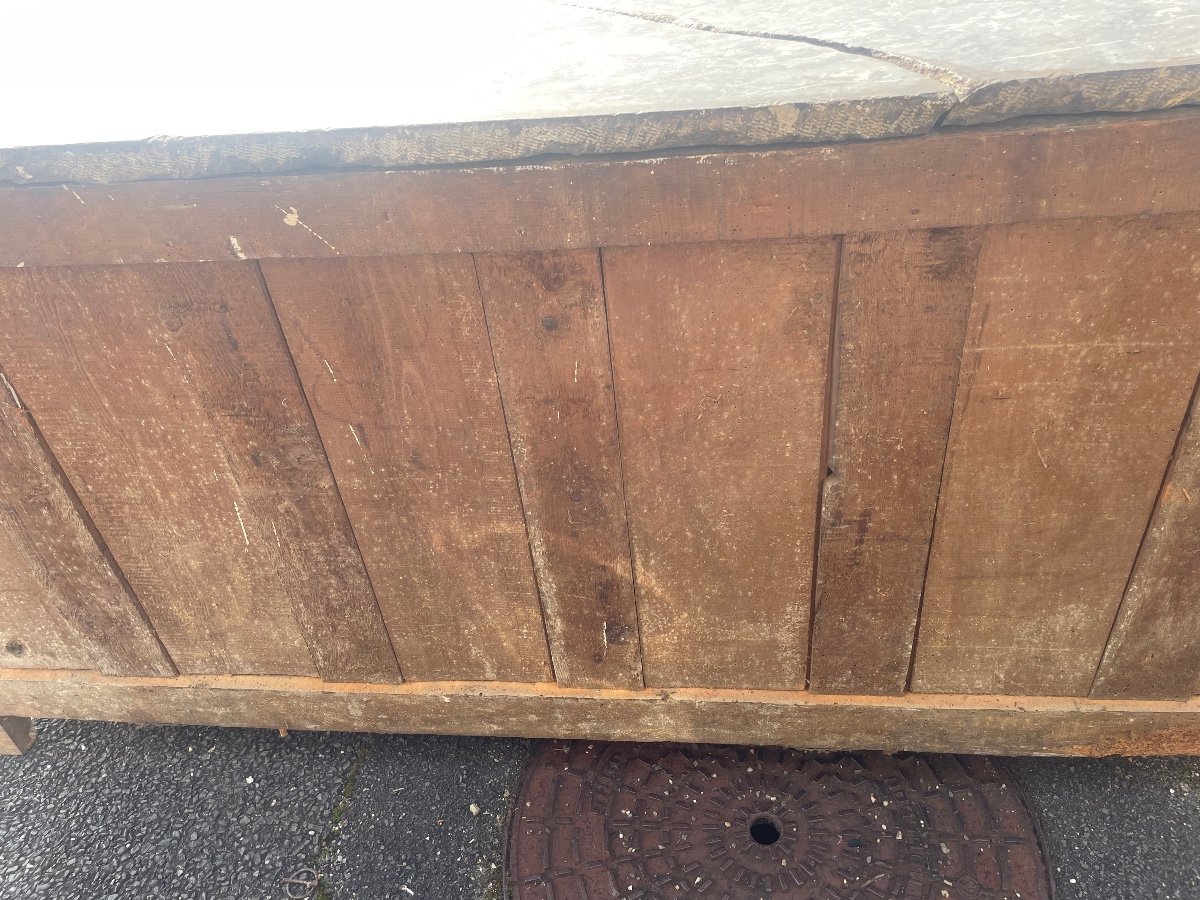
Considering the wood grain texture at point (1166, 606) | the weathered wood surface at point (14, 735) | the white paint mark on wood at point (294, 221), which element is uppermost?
the white paint mark on wood at point (294, 221)

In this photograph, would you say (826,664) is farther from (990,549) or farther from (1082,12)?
(1082,12)

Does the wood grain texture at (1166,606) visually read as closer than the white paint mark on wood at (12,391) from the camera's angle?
Yes

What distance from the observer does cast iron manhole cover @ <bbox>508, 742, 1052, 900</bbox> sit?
1798mm

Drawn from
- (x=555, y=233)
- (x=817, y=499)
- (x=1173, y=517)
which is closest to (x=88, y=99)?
(x=555, y=233)

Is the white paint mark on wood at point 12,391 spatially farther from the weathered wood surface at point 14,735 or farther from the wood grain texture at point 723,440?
the wood grain texture at point 723,440

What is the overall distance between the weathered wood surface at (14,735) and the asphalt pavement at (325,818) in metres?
0.03

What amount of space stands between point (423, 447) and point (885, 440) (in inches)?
38.6

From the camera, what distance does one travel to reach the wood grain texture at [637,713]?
1850 millimetres

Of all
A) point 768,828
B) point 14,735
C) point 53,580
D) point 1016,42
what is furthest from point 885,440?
point 14,735

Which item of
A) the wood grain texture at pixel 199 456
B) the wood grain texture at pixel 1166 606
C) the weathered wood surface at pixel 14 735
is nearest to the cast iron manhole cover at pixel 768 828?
the wood grain texture at pixel 1166 606

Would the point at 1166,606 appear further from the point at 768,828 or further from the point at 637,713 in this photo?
the point at 637,713

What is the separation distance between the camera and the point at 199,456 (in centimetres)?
168

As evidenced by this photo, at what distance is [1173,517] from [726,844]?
1.30 metres

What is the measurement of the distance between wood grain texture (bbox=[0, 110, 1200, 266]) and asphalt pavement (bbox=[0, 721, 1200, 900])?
1530 mm
